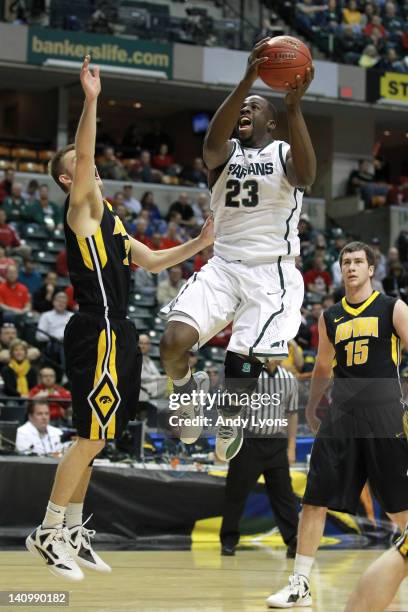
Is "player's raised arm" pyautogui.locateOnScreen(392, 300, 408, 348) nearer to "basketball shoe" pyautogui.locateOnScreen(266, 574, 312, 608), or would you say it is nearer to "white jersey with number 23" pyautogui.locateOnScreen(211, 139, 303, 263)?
"white jersey with number 23" pyautogui.locateOnScreen(211, 139, 303, 263)

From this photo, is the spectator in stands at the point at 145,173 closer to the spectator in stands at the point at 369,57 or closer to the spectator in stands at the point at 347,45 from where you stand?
the spectator in stands at the point at 347,45

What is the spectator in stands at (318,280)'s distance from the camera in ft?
62.0

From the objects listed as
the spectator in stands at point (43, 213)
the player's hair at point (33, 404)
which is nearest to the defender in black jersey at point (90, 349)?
the player's hair at point (33, 404)

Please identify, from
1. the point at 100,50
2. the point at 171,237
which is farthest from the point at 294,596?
the point at 100,50

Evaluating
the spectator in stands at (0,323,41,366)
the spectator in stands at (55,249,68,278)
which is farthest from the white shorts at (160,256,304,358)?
the spectator in stands at (55,249,68,278)

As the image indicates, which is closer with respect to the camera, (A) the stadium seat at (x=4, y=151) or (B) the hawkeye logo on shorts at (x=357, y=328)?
(B) the hawkeye logo on shorts at (x=357, y=328)

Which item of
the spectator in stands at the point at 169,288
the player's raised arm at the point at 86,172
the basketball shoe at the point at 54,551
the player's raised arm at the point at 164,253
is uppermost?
the player's raised arm at the point at 86,172

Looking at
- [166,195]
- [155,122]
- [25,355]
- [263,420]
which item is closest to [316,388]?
[263,420]

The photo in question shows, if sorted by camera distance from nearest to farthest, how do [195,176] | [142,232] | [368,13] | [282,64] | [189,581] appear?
[282,64], [189,581], [142,232], [195,176], [368,13]

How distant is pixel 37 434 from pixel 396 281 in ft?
33.2

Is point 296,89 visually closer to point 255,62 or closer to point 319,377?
point 255,62

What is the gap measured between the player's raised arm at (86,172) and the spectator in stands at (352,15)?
68.9 ft

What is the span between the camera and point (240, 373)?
248 inches

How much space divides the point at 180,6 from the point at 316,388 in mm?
19017
